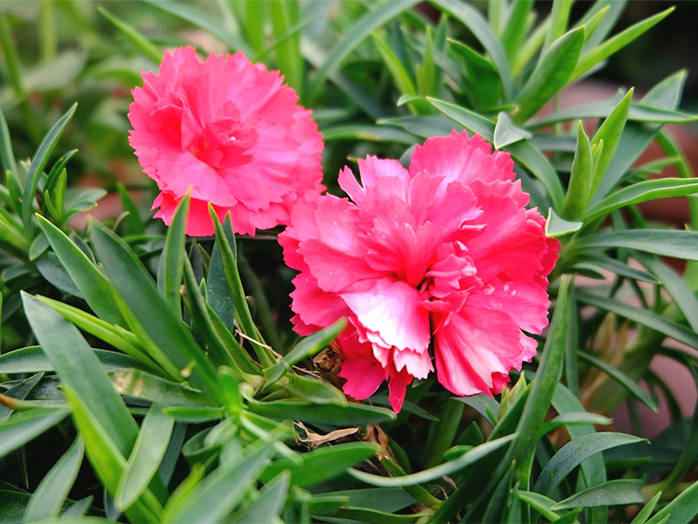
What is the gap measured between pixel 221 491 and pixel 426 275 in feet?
0.73

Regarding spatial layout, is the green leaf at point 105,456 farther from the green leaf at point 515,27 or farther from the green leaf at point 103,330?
the green leaf at point 515,27

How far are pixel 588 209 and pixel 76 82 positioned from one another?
0.88m

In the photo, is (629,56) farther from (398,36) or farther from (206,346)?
(206,346)

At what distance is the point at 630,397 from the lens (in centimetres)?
73

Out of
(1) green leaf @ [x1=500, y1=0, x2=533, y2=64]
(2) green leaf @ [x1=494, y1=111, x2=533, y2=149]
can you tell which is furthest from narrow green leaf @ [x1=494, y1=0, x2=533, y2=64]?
(2) green leaf @ [x1=494, y1=111, x2=533, y2=149]

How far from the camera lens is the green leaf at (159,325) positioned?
43 centimetres

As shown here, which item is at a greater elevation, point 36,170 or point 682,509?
point 36,170

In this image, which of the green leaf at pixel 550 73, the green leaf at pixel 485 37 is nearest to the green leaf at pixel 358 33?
the green leaf at pixel 485 37

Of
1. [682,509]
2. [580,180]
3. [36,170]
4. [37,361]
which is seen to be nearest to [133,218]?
[36,170]

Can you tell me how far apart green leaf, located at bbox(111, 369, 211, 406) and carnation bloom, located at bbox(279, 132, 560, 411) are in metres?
0.10

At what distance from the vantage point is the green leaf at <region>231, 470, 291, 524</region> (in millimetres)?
339

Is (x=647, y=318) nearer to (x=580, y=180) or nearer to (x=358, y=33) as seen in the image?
(x=580, y=180)

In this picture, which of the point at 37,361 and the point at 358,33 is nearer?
the point at 37,361

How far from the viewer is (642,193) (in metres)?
0.55
